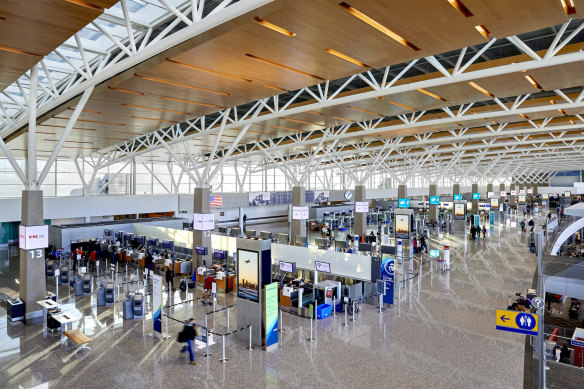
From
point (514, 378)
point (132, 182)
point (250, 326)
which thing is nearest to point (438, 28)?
point (514, 378)

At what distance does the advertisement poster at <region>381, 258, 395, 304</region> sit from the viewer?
14.5 m

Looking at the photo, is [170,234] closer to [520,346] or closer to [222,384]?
[222,384]

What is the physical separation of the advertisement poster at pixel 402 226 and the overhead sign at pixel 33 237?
68.3 feet

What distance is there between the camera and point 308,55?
920cm

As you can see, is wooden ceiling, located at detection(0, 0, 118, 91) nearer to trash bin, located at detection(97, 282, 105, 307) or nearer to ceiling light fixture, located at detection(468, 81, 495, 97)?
trash bin, located at detection(97, 282, 105, 307)

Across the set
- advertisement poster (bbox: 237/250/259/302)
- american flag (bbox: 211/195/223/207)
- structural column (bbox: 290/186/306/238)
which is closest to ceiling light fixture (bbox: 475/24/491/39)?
advertisement poster (bbox: 237/250/259/302)

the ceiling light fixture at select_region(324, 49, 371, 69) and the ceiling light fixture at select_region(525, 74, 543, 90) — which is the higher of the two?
the ceiling light fixture at select_region(525, 74, 543, 90)

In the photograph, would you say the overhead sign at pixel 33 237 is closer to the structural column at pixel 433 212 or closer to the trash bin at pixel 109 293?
the trash bin at pixel 109 293

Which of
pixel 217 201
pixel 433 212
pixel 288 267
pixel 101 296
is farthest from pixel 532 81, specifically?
pixel 433 212

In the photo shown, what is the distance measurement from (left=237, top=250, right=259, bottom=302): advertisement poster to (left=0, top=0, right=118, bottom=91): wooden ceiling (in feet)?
22.6

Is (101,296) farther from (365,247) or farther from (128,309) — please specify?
(365,247)

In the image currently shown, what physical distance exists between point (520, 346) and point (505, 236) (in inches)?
1086

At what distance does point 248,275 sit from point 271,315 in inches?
53.1

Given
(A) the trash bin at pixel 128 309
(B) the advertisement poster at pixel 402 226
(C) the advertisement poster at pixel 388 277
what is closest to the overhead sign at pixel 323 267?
(C) the advertisement poster at pixel 388 277
